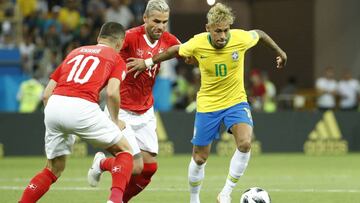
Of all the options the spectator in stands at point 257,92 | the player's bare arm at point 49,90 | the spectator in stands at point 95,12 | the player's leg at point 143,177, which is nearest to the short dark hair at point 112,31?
the player's bare arm at point 49,90

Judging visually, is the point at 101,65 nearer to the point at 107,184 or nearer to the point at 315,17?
the point at 107,184

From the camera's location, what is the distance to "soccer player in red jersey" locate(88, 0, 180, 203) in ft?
34.0

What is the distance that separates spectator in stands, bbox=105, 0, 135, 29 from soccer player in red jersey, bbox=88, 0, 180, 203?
13.6 meters

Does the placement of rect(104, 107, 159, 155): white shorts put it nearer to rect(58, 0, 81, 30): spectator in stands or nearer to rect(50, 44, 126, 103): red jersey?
rect(50, 44, 126, 103): red jersey

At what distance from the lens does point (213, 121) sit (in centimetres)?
1058

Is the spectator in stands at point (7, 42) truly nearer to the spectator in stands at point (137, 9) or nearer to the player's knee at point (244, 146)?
the spectator in stands at point (137, 9)

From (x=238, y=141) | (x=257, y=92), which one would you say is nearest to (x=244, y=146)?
→ (x=238, y=141)

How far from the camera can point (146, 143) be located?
34.2 feet

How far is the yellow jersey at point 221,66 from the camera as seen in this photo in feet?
34.2

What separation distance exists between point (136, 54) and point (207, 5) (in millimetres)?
21660

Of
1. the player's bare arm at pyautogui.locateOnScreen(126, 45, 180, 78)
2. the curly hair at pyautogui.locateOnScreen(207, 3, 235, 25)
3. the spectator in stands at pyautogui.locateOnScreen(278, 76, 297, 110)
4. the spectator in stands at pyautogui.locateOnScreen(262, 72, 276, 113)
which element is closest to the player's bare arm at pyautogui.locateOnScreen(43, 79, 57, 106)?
the player's bare arm at pyautogui.locateOnScreen(126, 45, 180, 78)

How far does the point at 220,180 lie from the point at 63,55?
351 inches

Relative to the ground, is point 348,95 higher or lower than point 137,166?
lower

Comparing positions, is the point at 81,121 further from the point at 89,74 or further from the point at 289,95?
the point at 289,95
